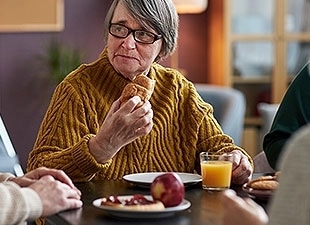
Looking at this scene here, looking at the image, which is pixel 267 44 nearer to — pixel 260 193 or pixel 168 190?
pixel 260 193

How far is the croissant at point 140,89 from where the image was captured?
2278 millimetres

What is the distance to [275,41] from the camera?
234 inches

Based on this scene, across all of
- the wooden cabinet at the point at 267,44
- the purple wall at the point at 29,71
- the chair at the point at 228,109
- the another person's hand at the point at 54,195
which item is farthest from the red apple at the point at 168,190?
the wooden cabinet at the point at 267,44

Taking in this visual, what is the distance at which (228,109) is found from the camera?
4633 millimetres

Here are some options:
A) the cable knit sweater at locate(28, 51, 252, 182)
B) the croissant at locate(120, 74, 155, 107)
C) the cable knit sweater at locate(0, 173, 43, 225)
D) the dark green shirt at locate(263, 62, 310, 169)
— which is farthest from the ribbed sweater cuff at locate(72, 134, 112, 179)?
the dark green shirt at locate(263, 62, 310, 169)

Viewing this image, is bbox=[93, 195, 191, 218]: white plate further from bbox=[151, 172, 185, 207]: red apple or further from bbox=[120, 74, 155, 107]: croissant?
bbox=[120, 74, 155, 107]: croissant

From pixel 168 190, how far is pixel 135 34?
74 cm

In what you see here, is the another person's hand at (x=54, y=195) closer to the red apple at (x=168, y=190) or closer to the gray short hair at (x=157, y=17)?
the red apple at (x=168, y=190)

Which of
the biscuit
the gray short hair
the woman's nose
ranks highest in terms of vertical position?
the gray short hair

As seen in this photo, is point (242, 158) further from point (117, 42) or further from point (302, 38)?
point (302, 38)

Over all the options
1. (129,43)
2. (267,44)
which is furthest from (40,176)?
(267,44)

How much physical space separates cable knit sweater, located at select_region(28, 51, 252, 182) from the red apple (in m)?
0.43

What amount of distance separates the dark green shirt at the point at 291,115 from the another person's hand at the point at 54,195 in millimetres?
845

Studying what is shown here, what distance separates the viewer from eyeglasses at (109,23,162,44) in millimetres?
2439
